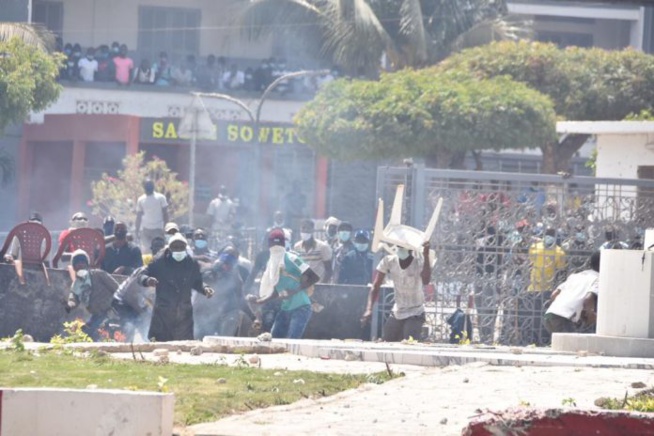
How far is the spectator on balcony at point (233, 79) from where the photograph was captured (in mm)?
37469

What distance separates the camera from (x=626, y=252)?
1339cm

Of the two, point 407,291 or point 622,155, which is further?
point 622,155

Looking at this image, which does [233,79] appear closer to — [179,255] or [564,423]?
[179,255]

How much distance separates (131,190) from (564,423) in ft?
81.7

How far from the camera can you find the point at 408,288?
48.8 ft

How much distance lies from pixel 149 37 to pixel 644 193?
2450 centimetres

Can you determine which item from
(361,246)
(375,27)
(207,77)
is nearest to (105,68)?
→ (207,77)

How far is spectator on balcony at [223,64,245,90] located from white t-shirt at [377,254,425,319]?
75.3 feet

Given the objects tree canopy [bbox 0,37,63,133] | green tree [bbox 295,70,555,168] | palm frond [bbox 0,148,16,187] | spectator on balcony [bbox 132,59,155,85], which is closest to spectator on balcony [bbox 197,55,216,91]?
spectator on balcony [bbox 132,59,155,85]

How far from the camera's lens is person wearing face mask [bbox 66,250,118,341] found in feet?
51.4

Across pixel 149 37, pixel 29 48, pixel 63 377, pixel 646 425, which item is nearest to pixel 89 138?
pixel 149 37

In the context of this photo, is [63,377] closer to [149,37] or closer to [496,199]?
[496,199]

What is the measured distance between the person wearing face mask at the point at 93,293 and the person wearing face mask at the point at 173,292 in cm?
124

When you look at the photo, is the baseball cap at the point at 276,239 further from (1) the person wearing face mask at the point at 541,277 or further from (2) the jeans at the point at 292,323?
(1) the person wearing face mask at the point at 541,277
